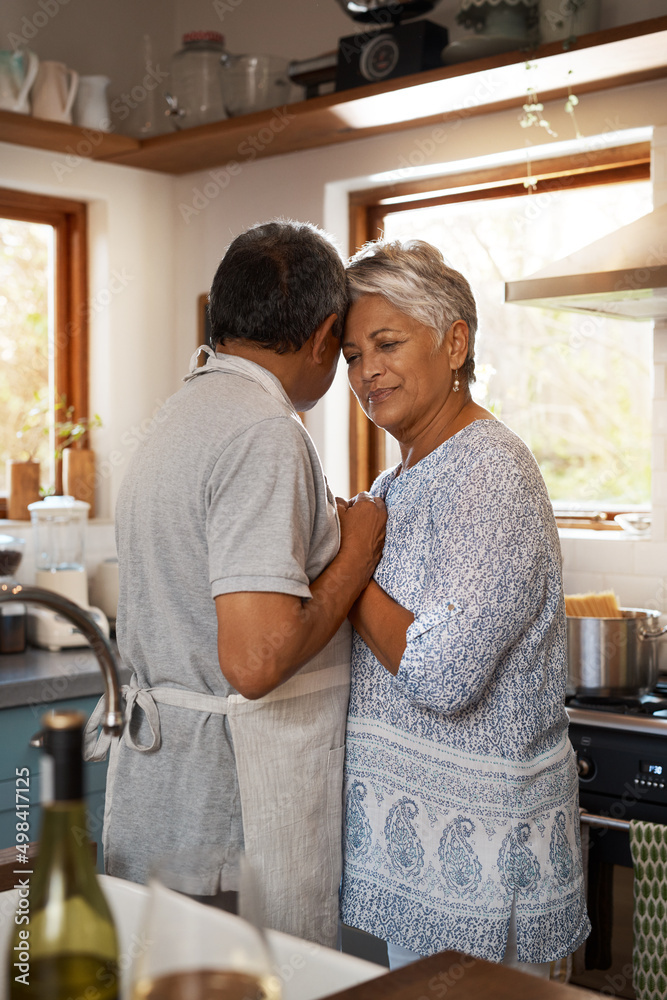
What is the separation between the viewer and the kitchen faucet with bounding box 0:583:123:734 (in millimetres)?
656

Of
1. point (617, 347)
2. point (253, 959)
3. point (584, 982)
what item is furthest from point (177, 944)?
point (617, 347)

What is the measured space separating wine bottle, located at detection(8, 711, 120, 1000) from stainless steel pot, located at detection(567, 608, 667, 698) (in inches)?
66.1

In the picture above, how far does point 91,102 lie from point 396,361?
218 cm

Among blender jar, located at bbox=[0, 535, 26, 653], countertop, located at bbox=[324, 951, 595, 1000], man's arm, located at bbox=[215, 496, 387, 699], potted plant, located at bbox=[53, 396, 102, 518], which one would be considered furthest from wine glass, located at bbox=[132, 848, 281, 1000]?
potted plant, located at bbox=[53, 396, 102, 518]

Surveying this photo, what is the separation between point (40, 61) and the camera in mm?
3193

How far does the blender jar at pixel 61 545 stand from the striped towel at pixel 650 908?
5.59ft

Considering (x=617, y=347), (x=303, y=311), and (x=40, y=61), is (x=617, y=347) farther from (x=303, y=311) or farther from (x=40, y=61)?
(x=40, y=61)

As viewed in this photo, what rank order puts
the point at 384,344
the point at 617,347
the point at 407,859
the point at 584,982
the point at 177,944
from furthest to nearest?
1. the point at 617,347
2. the point at 584,982
3. the point at 384,344
4. the point at 407,859
5. the point at 177,944

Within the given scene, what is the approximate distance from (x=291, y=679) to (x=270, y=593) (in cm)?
23

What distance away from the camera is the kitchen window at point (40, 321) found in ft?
10.8

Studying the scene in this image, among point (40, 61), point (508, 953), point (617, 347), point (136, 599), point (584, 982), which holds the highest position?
point (40, 61)

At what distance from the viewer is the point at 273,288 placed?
4.27ft

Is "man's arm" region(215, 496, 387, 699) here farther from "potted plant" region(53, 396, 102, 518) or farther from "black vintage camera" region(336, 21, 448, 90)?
"potted plant" region(53, 396, 102, 518)

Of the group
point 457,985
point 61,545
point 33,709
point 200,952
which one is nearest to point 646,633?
point 33,709
